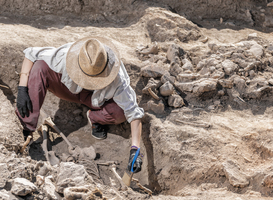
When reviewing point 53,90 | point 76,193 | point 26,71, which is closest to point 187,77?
point 53,90

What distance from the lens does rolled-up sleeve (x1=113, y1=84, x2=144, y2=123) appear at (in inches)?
125

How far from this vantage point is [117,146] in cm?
364

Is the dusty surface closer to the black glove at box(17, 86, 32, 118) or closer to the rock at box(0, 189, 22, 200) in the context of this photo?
the rock at box(0, 189, 22, 200)

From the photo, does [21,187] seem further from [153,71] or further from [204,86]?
[204,86]

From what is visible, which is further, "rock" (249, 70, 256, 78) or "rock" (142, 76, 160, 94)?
"rock" (249, 70, 256, 78)

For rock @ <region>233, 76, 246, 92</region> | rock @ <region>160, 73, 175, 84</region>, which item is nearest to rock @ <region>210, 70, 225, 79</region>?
rock @ <region>233, 76, 246, 92</region>

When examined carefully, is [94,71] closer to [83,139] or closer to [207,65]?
[83,139]

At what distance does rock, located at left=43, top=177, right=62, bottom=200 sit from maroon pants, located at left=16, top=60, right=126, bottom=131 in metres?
1.13

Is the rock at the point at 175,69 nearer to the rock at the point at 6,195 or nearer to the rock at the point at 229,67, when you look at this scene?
the rock at the point at 229,67

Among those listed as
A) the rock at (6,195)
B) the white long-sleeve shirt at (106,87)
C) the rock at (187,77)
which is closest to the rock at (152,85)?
the rock at (187,77)

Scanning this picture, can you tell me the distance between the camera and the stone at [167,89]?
12.1 feet

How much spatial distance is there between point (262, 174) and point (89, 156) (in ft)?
6.79

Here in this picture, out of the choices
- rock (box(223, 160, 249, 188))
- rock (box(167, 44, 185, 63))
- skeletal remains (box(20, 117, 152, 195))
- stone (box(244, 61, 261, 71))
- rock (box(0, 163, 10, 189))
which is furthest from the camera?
rock (box(167, 44, 185, 63))

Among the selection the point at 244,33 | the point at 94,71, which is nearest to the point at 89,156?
the point at 94,71
